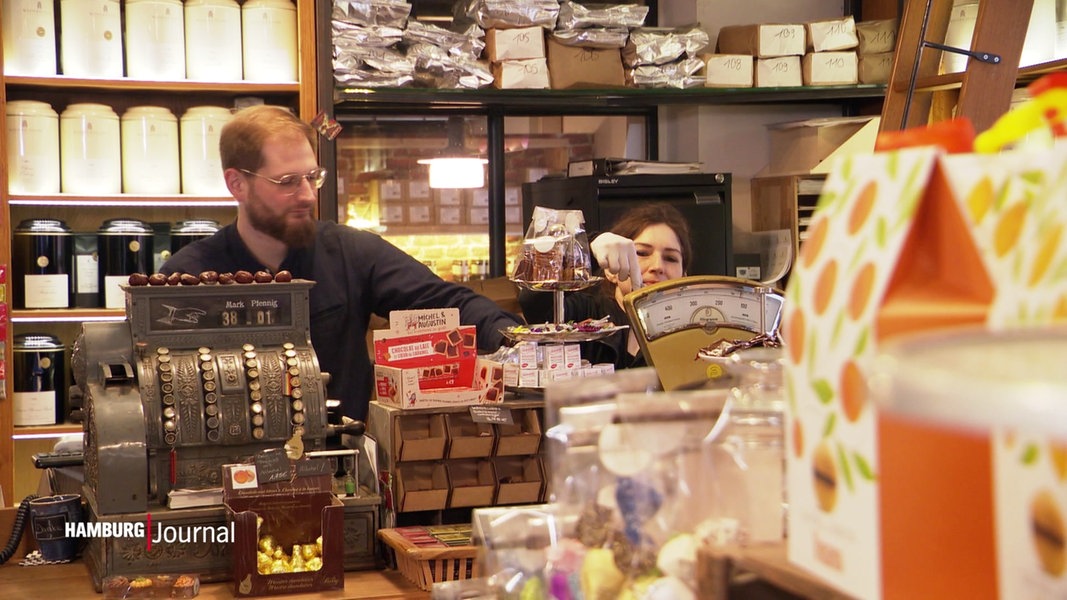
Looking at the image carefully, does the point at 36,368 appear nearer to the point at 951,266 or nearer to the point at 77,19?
the point at 77,19

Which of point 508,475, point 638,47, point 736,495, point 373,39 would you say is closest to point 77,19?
point 373,39

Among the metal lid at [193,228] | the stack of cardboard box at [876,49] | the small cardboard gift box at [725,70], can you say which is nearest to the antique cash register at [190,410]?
the metal lid at [193,228]

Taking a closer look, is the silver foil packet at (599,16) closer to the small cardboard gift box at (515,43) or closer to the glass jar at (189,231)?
the small cardboard gift box at (515,43)

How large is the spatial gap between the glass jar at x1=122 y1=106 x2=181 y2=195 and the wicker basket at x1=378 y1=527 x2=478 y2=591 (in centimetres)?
244

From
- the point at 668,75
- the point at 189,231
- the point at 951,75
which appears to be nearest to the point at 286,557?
the point at 951,75

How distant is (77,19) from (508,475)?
103 inches

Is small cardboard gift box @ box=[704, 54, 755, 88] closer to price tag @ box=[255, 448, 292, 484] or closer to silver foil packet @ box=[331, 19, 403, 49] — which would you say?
silver foil packet @ box=[331, 19, 403, 49]

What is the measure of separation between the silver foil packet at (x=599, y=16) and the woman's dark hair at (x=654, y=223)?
1.29 meters

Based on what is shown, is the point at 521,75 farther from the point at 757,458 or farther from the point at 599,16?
the point at 757,458

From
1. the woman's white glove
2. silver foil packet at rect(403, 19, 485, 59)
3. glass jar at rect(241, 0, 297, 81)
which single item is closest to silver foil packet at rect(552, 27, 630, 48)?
silver foil packet at rect(403, 19, 485, 59)

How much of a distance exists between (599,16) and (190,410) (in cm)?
312

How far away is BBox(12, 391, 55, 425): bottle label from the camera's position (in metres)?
3.98

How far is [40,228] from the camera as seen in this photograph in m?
3.97

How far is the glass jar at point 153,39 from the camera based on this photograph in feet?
13.3
